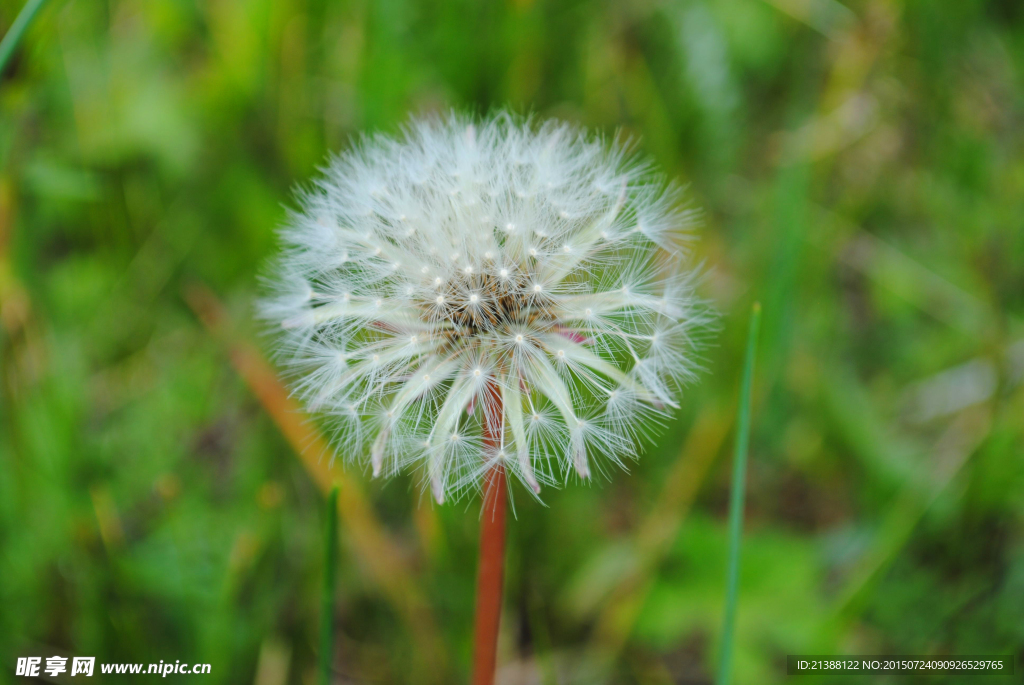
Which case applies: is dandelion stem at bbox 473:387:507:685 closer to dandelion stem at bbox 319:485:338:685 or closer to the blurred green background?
dandelion stem at bbox 319:485:338:685

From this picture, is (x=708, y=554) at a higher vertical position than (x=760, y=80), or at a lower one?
lower

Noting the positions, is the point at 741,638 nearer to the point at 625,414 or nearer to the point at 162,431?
the point at 625,414

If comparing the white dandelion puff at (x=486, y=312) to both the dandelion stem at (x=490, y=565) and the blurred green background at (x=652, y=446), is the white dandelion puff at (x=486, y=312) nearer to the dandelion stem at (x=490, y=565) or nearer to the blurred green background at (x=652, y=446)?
the dandelion stem at (x=490, y=565)

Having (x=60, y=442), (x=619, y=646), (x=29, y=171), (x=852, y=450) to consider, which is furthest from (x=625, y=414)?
(x=29, y=171)

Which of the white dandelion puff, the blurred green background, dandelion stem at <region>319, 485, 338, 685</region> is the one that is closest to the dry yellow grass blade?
the blurred green background

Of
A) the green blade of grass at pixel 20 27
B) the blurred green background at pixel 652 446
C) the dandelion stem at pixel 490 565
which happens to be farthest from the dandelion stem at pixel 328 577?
the green blade of grass at pixel 20 27
